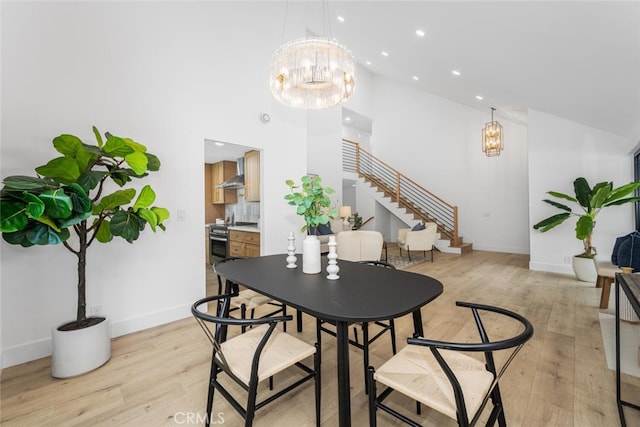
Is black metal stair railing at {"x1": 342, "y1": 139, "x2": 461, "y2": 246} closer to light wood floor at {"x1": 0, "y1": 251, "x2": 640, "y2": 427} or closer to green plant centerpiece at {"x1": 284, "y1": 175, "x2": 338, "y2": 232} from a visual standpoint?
light wood floor at {"x1": 0, "y1": 251, "x2": 640, "y2": 427}

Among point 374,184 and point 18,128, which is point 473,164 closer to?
point 374,184

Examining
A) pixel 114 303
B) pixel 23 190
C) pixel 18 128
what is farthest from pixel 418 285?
pixel 18 128

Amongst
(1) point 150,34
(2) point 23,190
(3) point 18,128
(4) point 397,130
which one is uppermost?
(4) point 397,130

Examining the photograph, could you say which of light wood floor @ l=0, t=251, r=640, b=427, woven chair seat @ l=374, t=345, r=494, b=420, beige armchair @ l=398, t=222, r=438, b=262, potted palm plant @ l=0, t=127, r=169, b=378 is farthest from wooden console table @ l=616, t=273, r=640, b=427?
beige armchair @ l=398, t=222, r=438, b=262

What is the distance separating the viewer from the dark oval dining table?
1188mm

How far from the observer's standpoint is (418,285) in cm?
159

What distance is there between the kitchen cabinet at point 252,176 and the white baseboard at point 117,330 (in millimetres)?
2351

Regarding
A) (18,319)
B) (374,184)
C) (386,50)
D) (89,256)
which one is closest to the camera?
(18,319)

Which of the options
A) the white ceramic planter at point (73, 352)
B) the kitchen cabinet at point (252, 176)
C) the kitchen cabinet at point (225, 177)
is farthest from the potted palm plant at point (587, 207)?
the kitchen cabinet at point (225, 177)

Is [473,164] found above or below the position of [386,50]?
below

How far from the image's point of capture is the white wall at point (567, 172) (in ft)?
14.4

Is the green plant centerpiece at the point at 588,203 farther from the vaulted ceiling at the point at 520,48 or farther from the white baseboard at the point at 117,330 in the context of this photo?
the white baseboard at the point at 117,330

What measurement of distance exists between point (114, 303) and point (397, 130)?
875 centimetres

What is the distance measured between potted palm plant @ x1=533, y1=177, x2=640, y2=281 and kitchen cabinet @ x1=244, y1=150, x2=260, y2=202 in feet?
16.3
